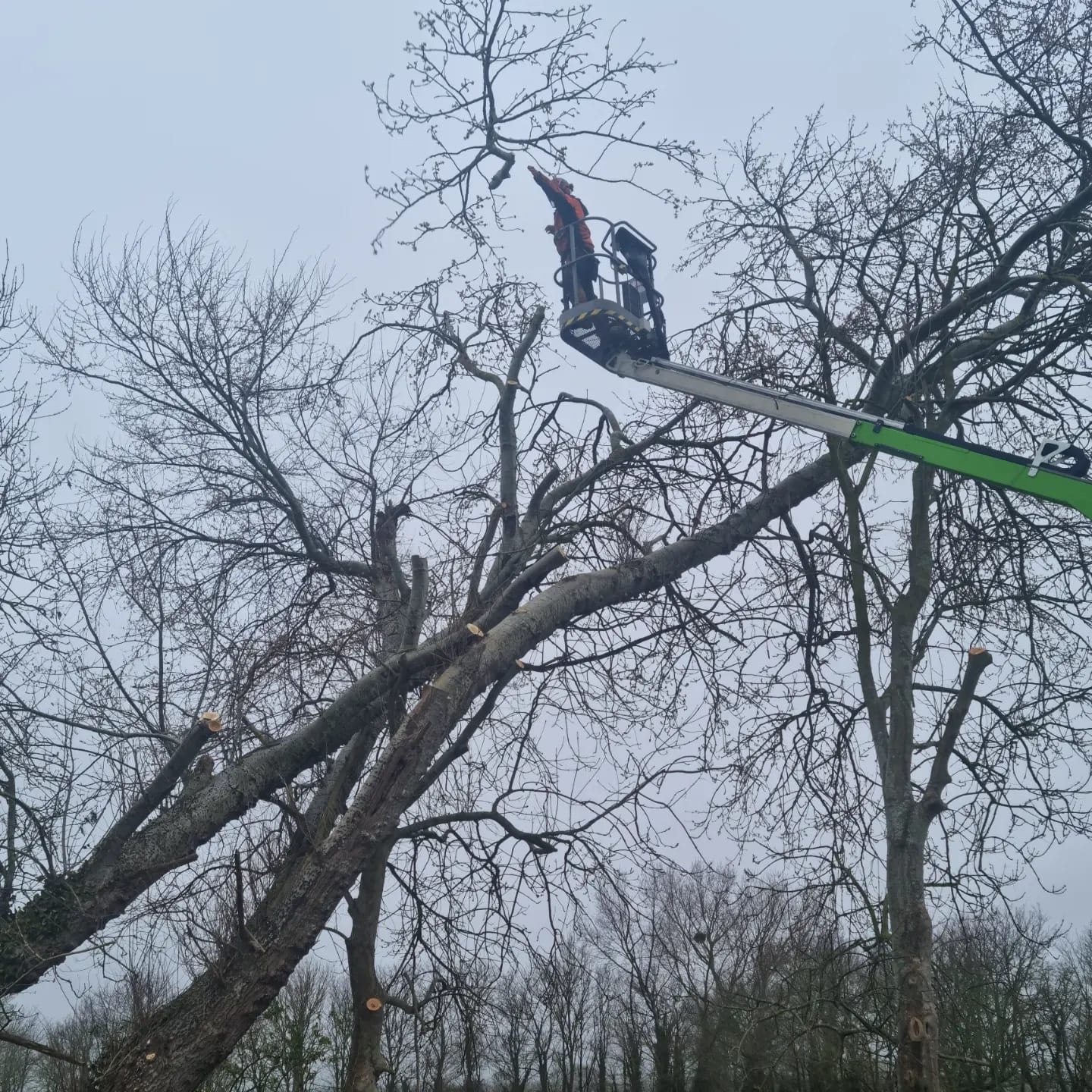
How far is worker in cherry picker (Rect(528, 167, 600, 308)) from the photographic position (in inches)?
319

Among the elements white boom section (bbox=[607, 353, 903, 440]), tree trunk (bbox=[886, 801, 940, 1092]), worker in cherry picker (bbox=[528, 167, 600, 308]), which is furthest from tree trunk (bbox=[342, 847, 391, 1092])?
worker in cherry picker (bbox=[528, 167, 600, 308])

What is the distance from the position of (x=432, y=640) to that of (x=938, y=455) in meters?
3.31

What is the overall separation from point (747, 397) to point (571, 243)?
1.76m

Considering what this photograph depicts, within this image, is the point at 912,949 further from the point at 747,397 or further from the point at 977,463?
the point at 747,397

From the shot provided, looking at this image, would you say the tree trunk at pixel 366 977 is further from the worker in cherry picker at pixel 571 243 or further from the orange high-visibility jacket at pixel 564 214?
the orange high-visibility jacket at pixel 564 214

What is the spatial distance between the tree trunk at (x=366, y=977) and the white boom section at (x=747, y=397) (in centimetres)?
412

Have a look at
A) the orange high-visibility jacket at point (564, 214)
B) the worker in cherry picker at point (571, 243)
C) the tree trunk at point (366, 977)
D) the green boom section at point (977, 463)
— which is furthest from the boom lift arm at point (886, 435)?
the tree trunk at point (366, 977)

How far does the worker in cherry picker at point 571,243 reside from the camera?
811cm

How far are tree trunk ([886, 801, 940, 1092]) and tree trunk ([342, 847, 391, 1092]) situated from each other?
396 cm

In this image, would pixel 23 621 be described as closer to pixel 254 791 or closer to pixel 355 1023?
pixel 254 791

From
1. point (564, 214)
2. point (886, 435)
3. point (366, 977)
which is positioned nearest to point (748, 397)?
point (886, 435)

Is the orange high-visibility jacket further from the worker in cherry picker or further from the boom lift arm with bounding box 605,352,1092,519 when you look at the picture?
the boom lift arm with bounding box 605,352,1092,519

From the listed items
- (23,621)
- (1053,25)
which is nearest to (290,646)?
(23,621)

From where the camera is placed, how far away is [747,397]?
7.70 meters
